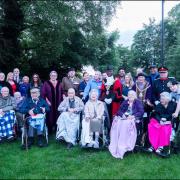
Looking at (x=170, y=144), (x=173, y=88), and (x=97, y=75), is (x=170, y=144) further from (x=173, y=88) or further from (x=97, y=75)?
(x=97, y=75)

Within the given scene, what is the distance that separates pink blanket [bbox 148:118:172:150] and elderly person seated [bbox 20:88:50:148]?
240 cm

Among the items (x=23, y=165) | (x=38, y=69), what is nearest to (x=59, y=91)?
(x=23, y=165)

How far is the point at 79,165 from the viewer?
596 cm

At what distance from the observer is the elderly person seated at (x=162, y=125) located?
650cm

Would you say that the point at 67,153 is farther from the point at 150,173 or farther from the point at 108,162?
the point at 150,173

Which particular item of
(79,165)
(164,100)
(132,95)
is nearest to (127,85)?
(132,95)

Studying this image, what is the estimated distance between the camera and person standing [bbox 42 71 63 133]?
27.3 feet

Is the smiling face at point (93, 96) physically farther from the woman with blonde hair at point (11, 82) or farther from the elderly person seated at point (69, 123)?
the woman with blonde hair at point (11, 82)

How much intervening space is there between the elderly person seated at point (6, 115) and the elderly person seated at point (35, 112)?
1.22 ft

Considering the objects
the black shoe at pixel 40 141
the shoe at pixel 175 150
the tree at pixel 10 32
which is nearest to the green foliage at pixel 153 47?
the tree at pixel 10 32

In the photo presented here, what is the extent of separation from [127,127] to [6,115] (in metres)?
2.87

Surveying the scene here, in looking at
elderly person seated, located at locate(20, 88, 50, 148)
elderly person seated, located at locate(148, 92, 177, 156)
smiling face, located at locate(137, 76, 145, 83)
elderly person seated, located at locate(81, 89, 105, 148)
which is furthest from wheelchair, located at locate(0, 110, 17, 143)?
elderly person seated, located at locate(148, 92, 177, 156)

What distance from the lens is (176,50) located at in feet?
88.5

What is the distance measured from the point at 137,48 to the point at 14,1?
15640 mm
